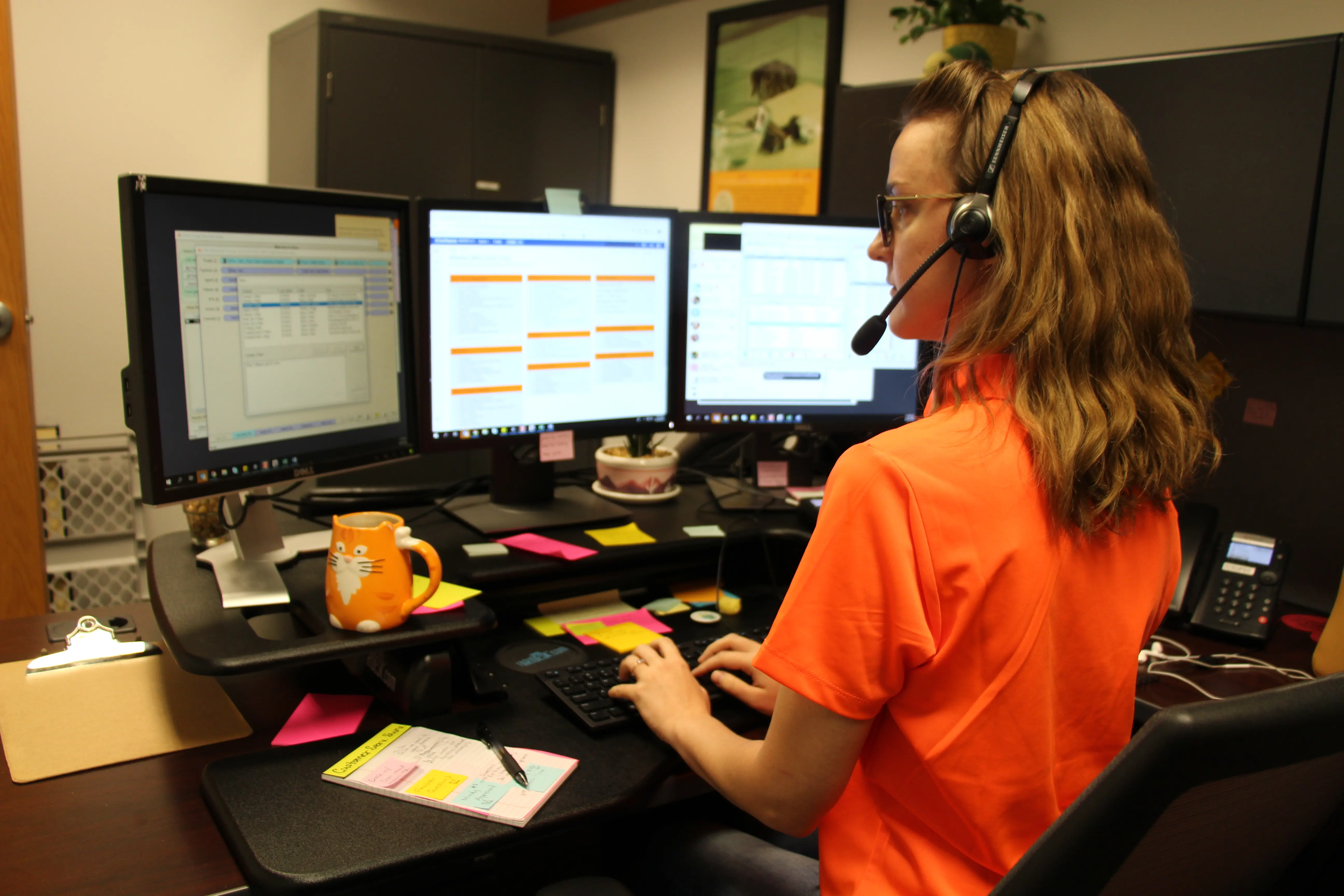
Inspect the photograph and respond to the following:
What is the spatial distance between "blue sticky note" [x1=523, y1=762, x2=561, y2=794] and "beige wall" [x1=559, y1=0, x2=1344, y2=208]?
1818mm

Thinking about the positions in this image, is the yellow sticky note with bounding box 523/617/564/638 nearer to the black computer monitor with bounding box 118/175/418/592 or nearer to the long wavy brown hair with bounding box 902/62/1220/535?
the black computer monitor with bounding box 118/175/418/592

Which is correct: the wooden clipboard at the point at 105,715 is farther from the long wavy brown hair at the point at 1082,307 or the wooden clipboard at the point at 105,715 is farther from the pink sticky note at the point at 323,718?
the long wavy brown hair at the point at 1082,307

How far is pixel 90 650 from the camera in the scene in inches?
46.8

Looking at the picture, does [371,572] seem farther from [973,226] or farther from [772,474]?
[772,474]

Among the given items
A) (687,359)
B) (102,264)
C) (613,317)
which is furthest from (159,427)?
(102,264)

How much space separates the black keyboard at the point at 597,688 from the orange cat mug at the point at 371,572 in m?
0.20

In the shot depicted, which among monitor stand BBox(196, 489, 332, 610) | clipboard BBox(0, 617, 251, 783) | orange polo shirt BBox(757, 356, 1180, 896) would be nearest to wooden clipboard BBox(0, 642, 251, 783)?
clipboard BBox(0, 617, 251, 783)

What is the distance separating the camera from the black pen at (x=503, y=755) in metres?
0.94

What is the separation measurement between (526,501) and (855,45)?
1.96 meters

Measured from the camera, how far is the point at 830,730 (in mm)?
791

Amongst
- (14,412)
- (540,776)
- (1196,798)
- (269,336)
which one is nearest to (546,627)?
(540,776)

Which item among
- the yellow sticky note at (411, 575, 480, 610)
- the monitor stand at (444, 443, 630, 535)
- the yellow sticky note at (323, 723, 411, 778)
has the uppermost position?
the monitor stand at (444, 443, 630, 535)

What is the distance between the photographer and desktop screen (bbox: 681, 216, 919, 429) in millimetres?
1646

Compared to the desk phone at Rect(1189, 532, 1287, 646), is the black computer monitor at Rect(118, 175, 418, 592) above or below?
above
